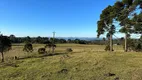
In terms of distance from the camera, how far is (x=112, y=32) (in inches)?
1137

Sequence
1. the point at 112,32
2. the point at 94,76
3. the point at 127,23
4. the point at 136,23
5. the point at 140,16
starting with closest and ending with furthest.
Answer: the point at 94,76
the point at 140,16
the point at 136,23
the point at 127,23
the point at 112,32

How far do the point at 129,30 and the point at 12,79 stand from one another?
14722 mm

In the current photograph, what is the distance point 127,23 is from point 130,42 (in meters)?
26.3

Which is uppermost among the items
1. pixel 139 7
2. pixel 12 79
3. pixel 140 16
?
pixel 139 7

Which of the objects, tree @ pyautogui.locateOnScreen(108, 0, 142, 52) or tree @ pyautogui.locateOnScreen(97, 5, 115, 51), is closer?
tree @ pyautogui.locateOnScreen(108, 0, 142, 52)

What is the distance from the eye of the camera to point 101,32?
30062 mm

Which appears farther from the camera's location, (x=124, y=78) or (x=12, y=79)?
(x=12, y=79)

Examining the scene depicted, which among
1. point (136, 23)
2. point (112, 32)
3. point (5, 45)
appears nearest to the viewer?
point (136, 23)

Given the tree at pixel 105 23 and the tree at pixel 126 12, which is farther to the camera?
the tree at pixel 105 23

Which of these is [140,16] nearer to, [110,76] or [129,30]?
[129,30]

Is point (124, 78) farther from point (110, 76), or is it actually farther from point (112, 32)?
point (112, 32)

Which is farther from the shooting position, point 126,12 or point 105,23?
point 105,23

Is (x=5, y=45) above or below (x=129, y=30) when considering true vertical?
below

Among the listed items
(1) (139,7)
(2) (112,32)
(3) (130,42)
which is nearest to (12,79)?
(1) (139,7)
